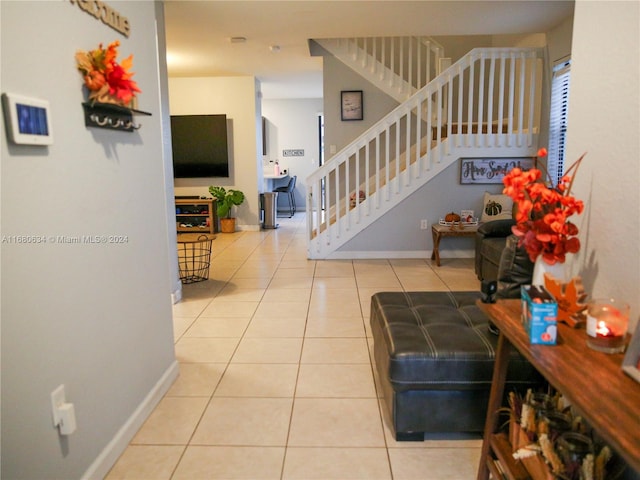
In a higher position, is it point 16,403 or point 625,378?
point 625,378

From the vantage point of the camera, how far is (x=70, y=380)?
157 centimetres

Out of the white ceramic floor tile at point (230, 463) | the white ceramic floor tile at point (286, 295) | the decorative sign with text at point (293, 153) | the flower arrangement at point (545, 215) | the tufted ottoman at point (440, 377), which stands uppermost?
the decorative sign with text at point (293, 153)

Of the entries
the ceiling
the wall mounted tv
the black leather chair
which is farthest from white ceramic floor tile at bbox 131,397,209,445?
the black leather chair

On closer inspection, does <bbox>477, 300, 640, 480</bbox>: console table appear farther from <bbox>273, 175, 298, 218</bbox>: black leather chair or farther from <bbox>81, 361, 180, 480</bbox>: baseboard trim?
<bbox>273, 175, 298, 218</bbox>: black leather chair

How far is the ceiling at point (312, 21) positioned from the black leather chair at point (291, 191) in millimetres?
3612

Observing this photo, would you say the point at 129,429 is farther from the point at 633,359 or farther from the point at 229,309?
the point at 633,359

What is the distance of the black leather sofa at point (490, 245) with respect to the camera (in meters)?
4.15

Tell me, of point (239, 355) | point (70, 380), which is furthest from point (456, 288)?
point (70, 380)

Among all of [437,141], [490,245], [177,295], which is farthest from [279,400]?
[437,141]

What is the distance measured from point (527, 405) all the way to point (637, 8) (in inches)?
50.0

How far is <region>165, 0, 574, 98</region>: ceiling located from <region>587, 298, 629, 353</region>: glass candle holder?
354 centimetres

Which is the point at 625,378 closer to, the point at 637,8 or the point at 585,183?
the point at 585,183

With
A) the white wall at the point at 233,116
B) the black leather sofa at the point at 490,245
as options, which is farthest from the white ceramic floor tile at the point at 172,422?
→ the white wall at the point at 233,116

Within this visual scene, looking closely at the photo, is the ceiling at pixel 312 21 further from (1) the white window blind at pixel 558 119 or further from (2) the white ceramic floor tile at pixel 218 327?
(2) the white ceramic floor tile at pixel 218 327
